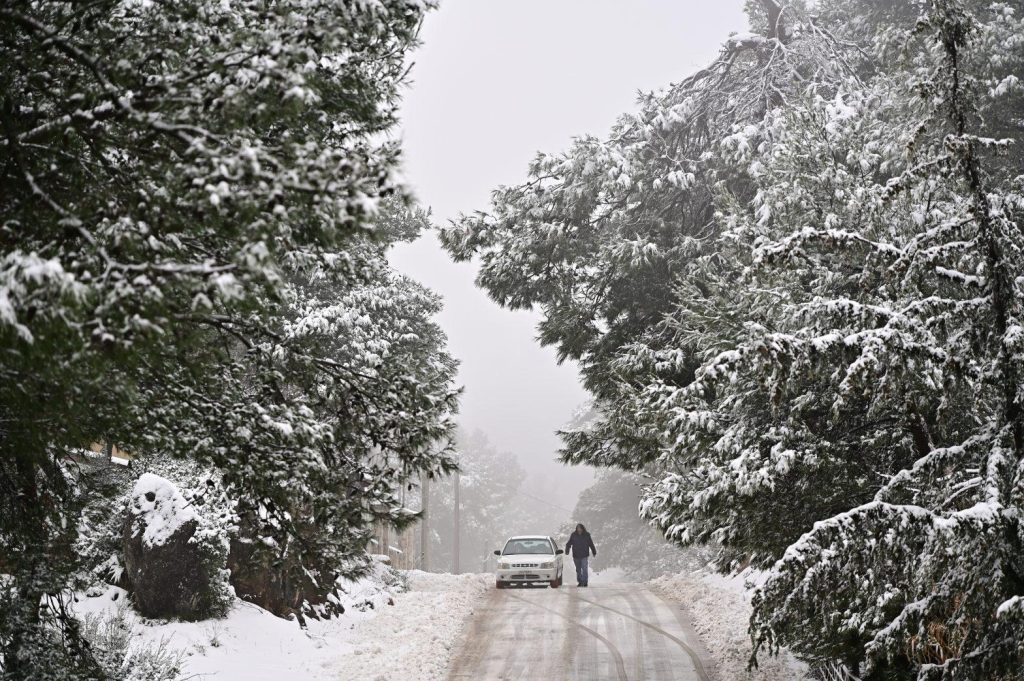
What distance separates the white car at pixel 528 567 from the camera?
2100 cm

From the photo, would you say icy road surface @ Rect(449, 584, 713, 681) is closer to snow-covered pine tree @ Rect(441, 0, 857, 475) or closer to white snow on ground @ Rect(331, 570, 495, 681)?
white snow on ground @ Rect(331, 570, 495, 681)

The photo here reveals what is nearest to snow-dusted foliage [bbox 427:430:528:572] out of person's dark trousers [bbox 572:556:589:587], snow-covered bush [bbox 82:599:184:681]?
person's dark trousers [bbox 572:556:589:587]

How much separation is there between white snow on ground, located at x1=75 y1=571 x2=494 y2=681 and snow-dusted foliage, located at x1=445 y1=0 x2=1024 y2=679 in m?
5.08

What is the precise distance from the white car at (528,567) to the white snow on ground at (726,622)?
111 inches

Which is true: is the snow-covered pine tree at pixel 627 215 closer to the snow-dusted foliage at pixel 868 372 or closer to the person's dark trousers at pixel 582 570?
the snow-dusted foliage at pixel 868 372

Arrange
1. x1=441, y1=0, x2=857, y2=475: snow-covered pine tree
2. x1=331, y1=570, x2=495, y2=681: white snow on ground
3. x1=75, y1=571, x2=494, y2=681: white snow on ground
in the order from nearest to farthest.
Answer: x1=75, y1=571, x2=494, y2=681: white snow on ground < x1=331, y1=570, x2=495, y2=681: white snow on ground < x1=441, y1=0, x2=857, y2=475: snow-covered pine tree

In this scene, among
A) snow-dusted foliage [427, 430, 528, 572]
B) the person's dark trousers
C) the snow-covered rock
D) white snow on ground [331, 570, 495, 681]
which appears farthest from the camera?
snow-dusted foliage [427, 430, 528, 572]

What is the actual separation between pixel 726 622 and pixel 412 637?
568 cm

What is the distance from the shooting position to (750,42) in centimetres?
1709

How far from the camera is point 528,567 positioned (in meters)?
21.1

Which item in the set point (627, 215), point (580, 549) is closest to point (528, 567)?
point (580, 549)

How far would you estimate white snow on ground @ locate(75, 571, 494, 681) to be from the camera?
438 inches

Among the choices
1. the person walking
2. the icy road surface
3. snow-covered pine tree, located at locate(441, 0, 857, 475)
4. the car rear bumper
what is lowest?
the icy road surface

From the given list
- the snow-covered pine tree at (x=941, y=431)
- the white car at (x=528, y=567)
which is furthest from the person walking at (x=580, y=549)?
the snow-covered pine tree at (x=941, y=431)
